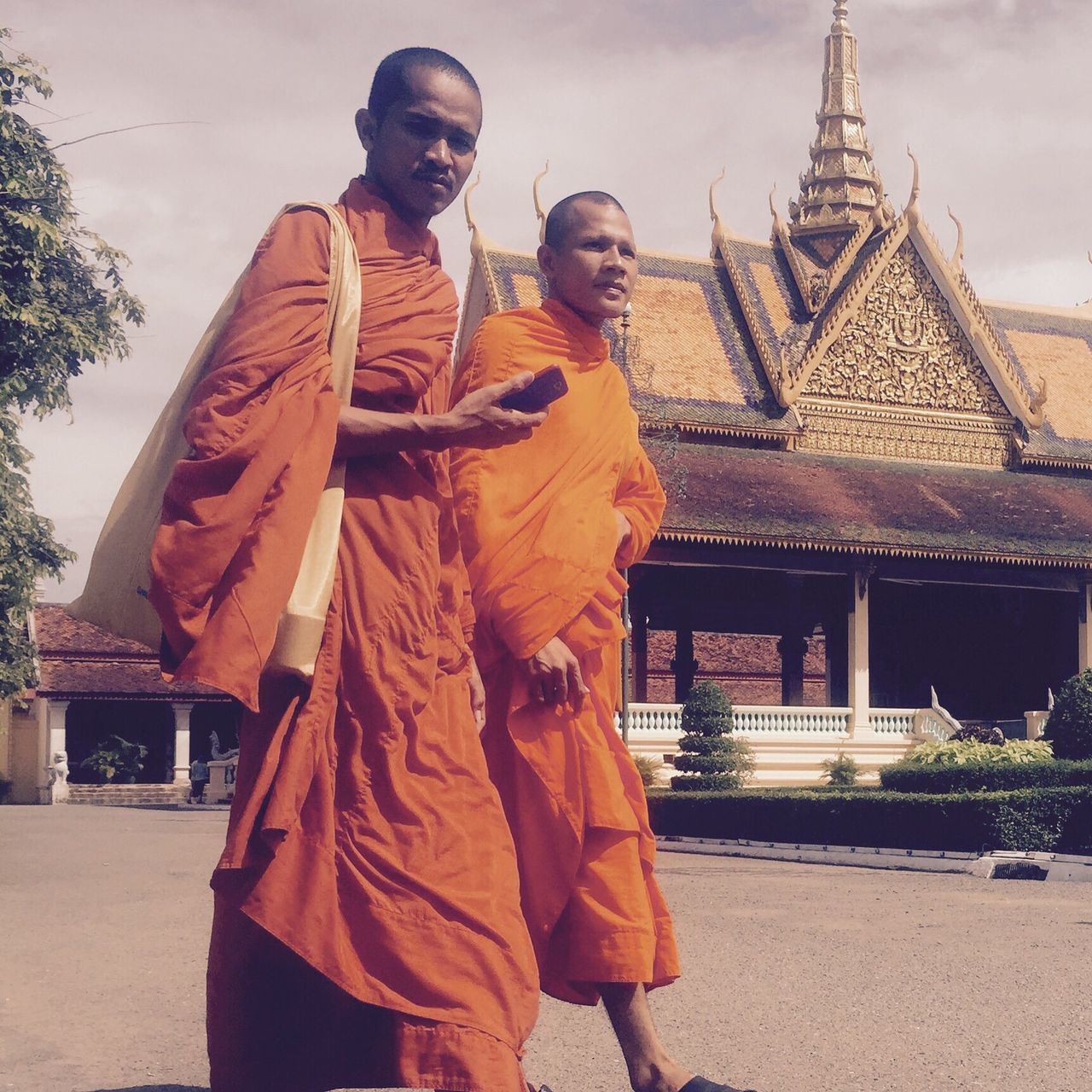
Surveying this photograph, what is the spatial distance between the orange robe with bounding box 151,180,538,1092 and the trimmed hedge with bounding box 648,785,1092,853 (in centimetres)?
936

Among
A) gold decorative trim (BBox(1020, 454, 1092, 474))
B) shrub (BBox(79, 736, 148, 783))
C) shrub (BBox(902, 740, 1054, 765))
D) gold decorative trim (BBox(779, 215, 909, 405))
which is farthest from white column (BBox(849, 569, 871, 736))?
shrub (BBox(79, 736, 148, 783))

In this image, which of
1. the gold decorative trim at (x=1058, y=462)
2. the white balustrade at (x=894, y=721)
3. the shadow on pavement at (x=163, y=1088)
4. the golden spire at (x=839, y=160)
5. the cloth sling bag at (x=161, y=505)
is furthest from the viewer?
the golden spire at (x=839, y=160)

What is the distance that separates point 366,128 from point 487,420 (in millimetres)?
636

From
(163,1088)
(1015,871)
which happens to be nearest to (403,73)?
(163,1088)

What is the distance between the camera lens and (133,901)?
27.5 ft

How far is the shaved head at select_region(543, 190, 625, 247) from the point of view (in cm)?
388

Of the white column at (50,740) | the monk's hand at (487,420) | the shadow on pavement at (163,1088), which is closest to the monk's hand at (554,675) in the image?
the monk's hand at (487,420)

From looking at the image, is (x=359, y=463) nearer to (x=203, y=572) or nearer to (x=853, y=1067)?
(x=203, y=572)

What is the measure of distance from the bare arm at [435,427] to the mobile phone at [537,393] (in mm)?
25

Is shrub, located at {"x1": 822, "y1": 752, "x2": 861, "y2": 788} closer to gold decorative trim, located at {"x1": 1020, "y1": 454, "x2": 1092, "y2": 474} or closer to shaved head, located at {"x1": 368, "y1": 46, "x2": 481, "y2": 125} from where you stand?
gold decorative trim, located at {"x1": 1020, "y1": 454, "x2": 1092, "y2": 474}

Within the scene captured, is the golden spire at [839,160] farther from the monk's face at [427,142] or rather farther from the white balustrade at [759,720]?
the monk's face at [427,142]

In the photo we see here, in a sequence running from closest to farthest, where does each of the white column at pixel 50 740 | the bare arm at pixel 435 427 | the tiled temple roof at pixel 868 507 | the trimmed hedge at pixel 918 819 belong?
1. the bare arm at pixel 435 427
2. the trimmed hedge at pixel 918 819
3. the tiled temple roof at pixel 868 507
4. the white column at pixel 50 740

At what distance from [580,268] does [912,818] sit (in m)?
9.23

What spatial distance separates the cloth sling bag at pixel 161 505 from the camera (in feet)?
8.93
